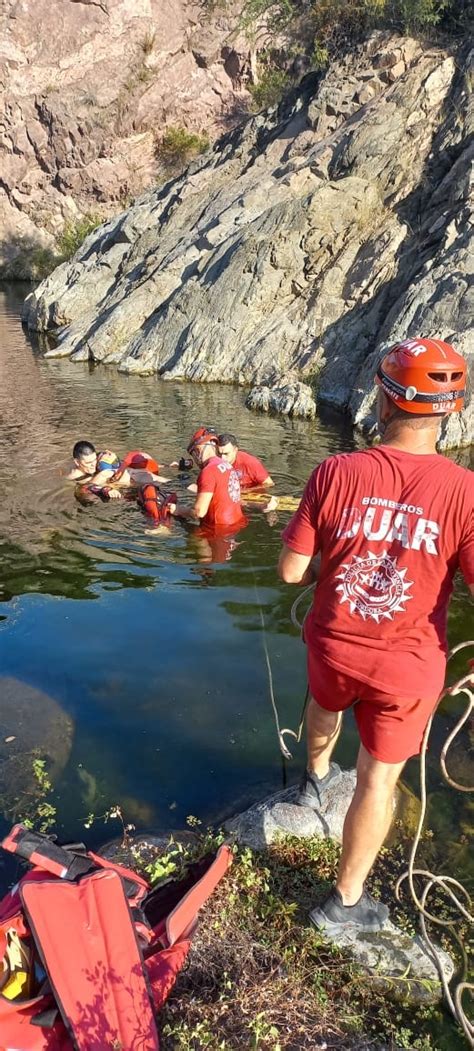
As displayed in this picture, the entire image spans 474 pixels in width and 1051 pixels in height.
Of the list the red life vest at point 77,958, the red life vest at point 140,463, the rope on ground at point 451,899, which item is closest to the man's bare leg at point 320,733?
the rope on ground at point 451,899

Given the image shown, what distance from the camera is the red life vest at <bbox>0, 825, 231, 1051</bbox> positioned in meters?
2.47

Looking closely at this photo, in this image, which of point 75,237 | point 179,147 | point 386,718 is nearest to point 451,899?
point 386,718

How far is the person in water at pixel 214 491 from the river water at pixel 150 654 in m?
0.33

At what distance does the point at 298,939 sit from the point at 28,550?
6.27m

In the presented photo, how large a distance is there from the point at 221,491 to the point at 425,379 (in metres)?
6.18

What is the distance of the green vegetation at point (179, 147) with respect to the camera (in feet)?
176

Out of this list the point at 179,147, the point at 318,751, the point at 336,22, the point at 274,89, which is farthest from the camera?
the point at 179,147

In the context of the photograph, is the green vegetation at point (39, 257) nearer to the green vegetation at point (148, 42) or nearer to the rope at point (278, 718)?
the green vegetation at point (148, 42)

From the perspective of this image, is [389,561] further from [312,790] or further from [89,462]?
[89,462]

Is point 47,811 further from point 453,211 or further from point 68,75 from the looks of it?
point 68,75

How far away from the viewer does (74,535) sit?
8.93 metres

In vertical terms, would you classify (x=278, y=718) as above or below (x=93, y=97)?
below

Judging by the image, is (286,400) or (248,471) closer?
(248,471)

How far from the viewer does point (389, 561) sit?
8.98 ft
